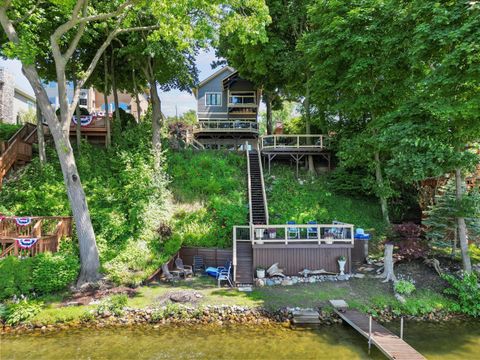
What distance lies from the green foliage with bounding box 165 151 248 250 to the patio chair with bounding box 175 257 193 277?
2.15ft

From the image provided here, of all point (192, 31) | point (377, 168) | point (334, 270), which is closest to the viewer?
point (192, 31)

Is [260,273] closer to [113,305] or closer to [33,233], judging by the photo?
[113,305]

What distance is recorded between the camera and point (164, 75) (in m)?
20.6

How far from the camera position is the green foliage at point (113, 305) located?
10.5 m

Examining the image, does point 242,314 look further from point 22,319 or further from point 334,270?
point 22,319

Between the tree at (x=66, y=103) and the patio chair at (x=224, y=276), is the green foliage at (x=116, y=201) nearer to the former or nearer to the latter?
the tree at (x=66, y=103)

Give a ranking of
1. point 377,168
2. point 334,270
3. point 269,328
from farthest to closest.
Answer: point 377,168, point 334,270, point 269,328

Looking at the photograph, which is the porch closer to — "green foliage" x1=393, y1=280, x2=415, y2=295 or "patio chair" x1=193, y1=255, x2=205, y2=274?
"patio chair" x1=193, y1=255, x2=205, y2=274

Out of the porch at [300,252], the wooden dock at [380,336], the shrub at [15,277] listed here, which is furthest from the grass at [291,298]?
the shrub at [15,277]

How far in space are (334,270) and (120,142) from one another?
1350 cm

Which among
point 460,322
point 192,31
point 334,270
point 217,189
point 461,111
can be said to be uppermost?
point 192,31

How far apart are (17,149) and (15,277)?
9.36 m

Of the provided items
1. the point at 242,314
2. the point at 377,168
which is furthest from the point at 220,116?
the point at 242,314

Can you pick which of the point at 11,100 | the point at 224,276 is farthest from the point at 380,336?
the point at 11,100
